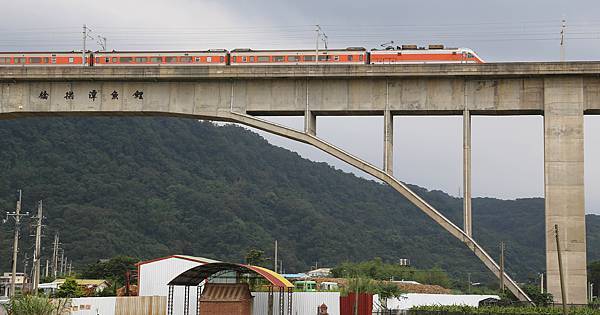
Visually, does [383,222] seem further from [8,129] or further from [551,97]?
[551,97]

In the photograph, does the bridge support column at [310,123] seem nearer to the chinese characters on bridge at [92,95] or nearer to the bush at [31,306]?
the chinese characters on bridge at [92,95]

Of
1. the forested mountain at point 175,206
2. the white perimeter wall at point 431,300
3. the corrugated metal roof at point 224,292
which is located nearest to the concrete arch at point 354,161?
the corrugated metal roof at point 224,292

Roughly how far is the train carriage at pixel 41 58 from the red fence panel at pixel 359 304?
1927 centimetres

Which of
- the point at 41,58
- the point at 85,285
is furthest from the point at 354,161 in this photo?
the point at 85,285

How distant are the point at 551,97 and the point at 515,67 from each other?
2.07 meters

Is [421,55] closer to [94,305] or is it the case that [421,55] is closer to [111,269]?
[94,305]

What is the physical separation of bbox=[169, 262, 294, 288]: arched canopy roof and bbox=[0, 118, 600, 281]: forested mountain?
283 ft

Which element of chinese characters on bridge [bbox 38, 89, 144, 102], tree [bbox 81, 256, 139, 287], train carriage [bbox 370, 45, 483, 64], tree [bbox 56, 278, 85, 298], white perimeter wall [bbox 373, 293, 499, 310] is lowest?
white perimeter wall [bbox 373, 293, 499, 310]

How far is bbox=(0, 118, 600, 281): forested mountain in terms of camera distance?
14375 centimetres

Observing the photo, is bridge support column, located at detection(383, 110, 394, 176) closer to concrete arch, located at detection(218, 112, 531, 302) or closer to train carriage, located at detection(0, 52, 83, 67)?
concrete arch, located at detection(218, 112, 531, 302)

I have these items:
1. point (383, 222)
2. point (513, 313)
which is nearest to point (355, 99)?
point (513, 313)

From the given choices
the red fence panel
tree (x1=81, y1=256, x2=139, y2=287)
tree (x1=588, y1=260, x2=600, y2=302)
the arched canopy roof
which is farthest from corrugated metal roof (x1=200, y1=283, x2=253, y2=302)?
tree (x1=588, y1=260, x2=600, y2=302)

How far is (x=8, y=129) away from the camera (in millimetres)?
152625

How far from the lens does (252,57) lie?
159 feet
